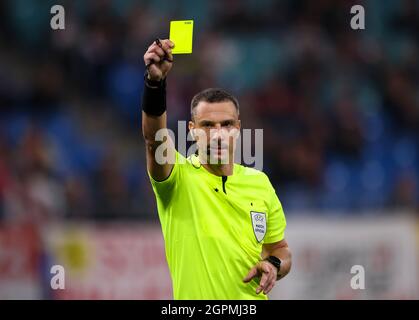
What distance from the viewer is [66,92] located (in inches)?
477

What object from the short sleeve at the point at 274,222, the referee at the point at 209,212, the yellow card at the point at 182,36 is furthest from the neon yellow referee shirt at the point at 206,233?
the yellow card at the point at 182,36

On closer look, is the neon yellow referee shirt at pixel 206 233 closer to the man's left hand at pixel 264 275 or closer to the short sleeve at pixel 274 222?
the man's left hand at pixel 264 275

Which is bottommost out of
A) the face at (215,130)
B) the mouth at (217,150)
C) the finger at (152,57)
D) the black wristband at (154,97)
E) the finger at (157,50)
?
the mouth at (217,150)

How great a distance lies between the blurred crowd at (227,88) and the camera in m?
10.5

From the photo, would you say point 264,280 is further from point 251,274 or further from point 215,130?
point 215,130

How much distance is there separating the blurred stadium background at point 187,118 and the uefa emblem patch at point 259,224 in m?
4.46

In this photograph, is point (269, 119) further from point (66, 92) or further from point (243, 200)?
point (243, 200)

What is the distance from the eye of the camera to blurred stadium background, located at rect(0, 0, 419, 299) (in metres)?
9.61

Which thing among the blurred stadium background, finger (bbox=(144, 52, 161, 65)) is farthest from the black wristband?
the blurred stadium background

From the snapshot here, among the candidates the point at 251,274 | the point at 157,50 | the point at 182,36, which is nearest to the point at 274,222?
the point at 251,274

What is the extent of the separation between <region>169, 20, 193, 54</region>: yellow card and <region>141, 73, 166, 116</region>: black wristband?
7.4 inches

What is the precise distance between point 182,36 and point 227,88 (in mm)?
7700

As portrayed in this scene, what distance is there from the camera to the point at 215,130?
5.14 meters

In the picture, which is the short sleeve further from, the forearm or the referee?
the forearm
